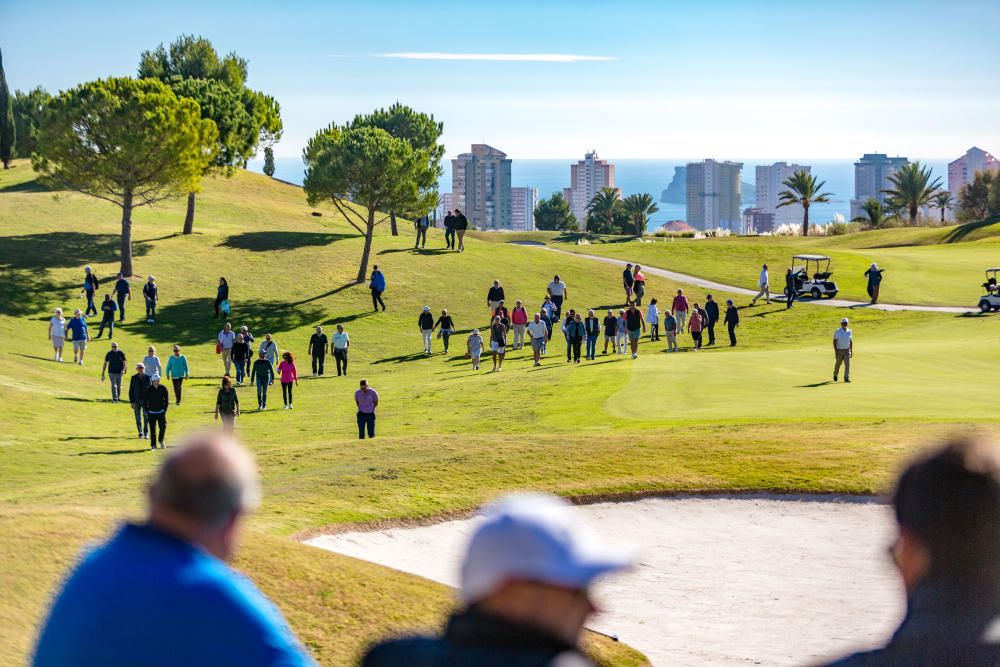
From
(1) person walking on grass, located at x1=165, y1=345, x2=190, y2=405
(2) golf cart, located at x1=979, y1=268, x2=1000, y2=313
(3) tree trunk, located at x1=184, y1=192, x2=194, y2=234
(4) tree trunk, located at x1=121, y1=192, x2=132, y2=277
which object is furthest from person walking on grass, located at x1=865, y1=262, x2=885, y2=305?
(3) tree trunk, located at x1=184, y1=192, x2=194, y2=234

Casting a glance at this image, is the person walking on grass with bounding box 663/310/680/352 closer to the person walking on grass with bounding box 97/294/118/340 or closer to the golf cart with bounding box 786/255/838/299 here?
the golf cart with bounding box 786/255/838/299

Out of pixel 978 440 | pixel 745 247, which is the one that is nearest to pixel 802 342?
pixel 745 247

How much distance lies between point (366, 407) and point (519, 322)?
55.4ft

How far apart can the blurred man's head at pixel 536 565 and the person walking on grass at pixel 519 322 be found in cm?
3655

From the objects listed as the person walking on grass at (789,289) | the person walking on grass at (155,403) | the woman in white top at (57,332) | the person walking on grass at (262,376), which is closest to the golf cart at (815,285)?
the person walking on grass at (789,289)

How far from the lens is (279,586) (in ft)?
35.5

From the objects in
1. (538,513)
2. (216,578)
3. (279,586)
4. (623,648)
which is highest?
(538,513)

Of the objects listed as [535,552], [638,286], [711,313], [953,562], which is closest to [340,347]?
[711,313]

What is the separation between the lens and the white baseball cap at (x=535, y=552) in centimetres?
300

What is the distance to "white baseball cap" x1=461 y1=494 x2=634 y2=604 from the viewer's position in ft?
9.86

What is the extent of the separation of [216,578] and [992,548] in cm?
235

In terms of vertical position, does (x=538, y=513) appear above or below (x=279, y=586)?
above

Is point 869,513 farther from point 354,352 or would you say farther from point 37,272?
point 37,272

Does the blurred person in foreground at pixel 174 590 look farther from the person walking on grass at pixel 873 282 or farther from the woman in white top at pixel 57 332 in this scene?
the person walking on grass at pixel 873 282
